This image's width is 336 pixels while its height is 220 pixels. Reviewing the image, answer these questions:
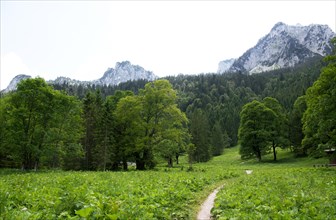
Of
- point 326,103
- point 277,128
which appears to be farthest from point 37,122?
point 277,128

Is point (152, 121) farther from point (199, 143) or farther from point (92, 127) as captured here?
point (199, 143)

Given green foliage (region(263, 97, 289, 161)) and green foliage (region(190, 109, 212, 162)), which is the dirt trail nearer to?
green foliage (region(263, 97, 289, 161))

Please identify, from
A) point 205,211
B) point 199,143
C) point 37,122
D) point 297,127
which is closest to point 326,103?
point 205,211

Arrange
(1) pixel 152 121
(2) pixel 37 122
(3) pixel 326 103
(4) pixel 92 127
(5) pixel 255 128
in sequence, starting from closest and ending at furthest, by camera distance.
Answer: (3) pixel 326 103
(2) pixel 37 122
(1) pixel 152 121
(4) pixel 92 127
(5) pixel 255 128

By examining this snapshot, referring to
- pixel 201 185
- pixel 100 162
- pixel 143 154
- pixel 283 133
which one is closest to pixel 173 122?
pixel 143 154

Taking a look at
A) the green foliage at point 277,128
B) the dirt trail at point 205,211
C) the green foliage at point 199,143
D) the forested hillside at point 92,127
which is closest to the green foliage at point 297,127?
the green foliage at point 277,128

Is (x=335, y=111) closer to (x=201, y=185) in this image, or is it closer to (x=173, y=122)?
(x=201, y=185)

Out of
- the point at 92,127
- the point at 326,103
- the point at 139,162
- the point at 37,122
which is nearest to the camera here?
the point at 326,103

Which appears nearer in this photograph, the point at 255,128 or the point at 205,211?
the point at 205,211

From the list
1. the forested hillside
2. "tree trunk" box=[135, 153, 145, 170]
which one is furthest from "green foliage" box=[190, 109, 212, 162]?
"tree trunk" box=[135, 153, 145, 170]

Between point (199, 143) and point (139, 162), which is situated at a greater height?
point (199, 143)

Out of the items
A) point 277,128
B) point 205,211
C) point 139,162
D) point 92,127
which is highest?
point 92,127

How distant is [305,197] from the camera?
13.4 m

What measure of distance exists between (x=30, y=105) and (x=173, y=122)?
2272cm
